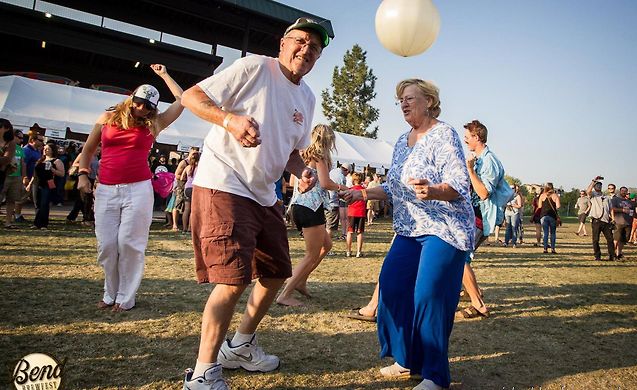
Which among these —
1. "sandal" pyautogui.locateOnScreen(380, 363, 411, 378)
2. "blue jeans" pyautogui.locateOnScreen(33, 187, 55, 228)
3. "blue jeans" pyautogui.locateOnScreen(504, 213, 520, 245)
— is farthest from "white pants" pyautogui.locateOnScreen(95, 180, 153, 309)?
"blue jeans" pyautogui.locateOnScreen(504, 213, 520, 245)

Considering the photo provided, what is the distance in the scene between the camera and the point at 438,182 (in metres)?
2.67

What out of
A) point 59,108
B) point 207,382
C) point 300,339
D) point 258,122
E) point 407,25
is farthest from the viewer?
point 59,108

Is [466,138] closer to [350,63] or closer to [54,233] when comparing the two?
[54,233]

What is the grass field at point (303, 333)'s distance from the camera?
106 inches

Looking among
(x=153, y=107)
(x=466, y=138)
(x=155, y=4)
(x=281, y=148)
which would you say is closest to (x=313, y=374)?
(x=281, y=148)

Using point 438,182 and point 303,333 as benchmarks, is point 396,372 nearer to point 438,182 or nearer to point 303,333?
point 303,333

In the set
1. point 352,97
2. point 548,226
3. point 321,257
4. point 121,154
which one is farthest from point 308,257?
point 352,97

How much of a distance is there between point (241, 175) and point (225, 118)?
379 mm

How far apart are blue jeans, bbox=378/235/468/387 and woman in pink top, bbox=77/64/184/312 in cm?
240

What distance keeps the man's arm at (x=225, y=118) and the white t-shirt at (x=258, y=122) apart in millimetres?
59

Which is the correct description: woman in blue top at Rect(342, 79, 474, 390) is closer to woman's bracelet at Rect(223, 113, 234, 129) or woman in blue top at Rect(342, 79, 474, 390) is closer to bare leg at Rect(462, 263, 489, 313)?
woman's bracelet at Rect(223, 113, 234, 129)

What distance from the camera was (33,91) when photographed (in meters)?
13.6

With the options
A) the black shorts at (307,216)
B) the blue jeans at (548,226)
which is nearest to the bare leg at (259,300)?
the black shorts at (307,216)

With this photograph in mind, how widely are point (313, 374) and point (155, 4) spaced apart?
22.1 m
